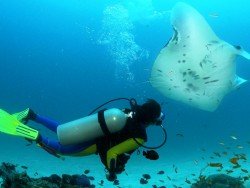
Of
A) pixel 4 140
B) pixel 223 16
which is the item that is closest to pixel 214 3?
pixel 223 16

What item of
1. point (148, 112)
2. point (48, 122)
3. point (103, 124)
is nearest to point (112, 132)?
point (103, 124)

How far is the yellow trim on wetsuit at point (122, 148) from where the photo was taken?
5.90 m

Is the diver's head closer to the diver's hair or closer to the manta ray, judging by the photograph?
the diver's hair

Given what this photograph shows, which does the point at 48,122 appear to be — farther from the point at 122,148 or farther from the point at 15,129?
the point at 122,148

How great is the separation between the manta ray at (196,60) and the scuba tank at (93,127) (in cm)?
370

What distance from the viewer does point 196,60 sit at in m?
8.98

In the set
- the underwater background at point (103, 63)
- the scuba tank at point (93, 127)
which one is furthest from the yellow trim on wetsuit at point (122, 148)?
the underwater background at point (103, 63)

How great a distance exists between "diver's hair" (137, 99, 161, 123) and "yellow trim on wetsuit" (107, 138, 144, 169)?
39 centimetres

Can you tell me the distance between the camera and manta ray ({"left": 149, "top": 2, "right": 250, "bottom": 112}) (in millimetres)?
8641

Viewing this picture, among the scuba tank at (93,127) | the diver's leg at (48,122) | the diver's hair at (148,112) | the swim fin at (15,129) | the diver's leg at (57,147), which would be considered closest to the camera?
the scuba tank at (93,127)

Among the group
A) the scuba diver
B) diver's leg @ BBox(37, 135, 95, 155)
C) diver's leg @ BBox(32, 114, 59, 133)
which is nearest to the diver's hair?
the scuba diver

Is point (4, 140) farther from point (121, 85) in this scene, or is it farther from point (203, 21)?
point (121, 85)

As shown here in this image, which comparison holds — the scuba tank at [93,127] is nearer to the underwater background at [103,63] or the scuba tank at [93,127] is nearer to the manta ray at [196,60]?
the manta ray at [196,60]

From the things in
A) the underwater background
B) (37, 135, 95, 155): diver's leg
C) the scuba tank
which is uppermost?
the scuba tank
